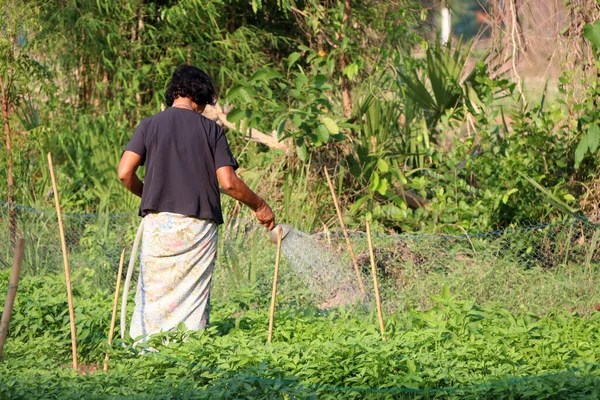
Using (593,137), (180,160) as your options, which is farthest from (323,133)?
(180,160)

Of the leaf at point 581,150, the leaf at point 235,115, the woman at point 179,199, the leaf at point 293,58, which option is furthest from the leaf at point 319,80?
the woman at point 179,199

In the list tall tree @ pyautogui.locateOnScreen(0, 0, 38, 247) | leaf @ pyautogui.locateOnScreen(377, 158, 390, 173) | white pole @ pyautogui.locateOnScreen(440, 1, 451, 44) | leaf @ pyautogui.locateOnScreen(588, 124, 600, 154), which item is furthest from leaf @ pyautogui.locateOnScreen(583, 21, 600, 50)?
tall tree @ pyautogui.locateOnScreen(0, 0, 38, 247)

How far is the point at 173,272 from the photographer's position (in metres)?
4.48

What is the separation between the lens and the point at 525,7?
Answer: 24.2ft

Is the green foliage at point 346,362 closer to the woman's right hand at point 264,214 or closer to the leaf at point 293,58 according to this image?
the woman's right hand at point 264,214

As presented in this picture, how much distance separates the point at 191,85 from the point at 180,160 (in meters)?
0.40

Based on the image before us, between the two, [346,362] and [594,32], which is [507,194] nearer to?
[594,32]

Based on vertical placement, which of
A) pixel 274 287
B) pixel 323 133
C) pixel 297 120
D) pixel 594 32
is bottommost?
pixel 274 287

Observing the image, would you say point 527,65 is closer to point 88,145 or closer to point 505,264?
point 505,264

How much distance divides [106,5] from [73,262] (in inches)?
102

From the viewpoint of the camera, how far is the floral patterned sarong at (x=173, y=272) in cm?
446

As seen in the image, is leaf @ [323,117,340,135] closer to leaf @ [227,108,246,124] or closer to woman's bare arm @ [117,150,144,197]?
leaf @ [227,108,246,124]

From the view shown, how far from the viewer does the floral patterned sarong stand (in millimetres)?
4457

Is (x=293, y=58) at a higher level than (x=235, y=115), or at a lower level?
higher
